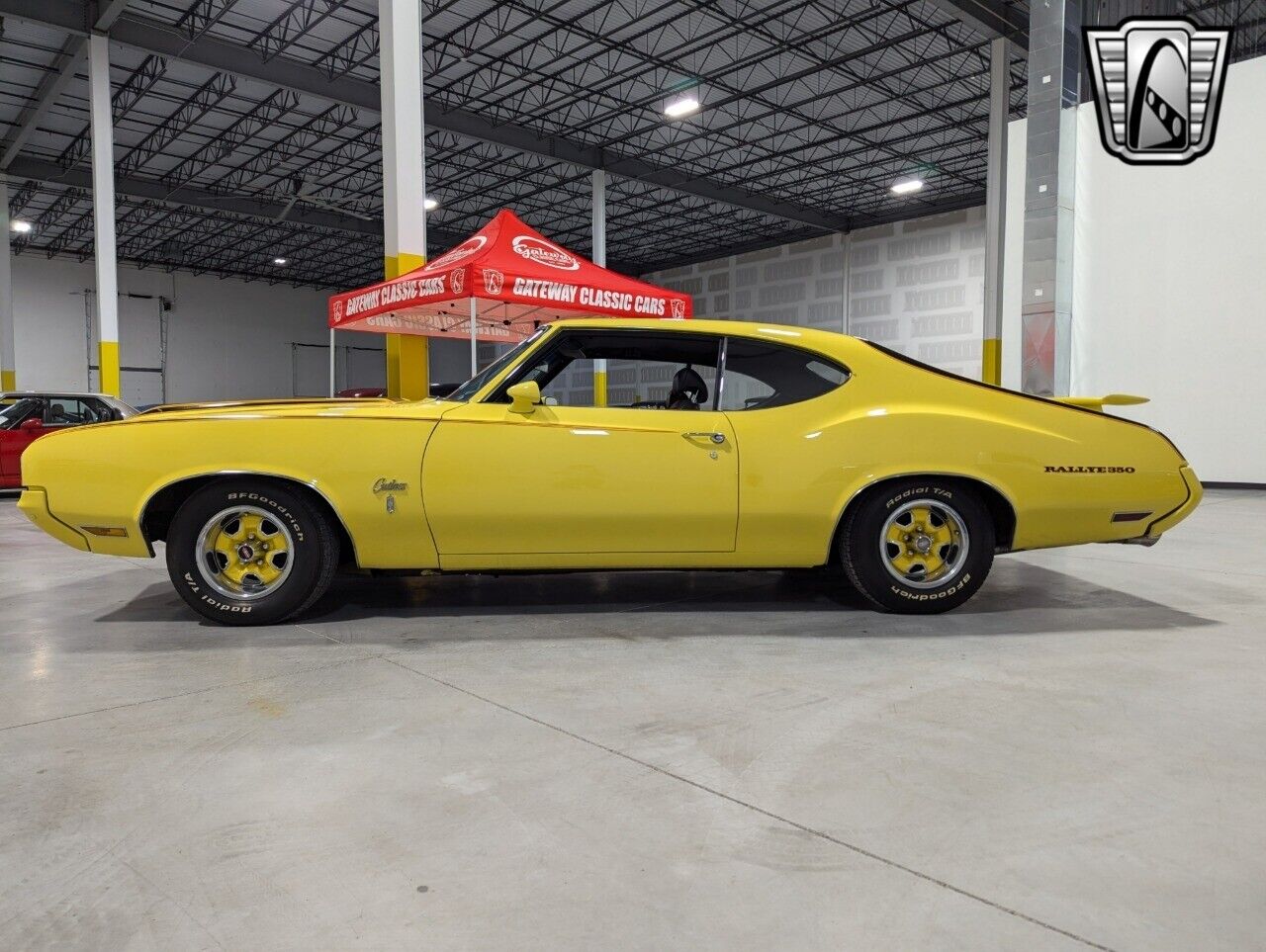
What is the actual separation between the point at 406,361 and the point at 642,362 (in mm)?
5176

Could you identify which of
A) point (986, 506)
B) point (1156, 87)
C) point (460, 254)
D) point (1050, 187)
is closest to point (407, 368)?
point (460, 254)

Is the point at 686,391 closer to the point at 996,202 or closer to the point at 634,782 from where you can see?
the point at 634,782

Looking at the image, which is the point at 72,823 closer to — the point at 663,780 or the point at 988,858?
the point at 663,780

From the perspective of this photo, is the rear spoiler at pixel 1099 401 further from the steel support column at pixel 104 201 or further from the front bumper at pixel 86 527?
the steel support column at pixel 104 201

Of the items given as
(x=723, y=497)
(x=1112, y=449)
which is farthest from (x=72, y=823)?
(x=1112, y=449)

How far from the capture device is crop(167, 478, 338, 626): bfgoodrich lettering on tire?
3.37 m

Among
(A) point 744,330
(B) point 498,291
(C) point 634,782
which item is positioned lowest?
(C) point 634,782

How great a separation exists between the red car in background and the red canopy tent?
3.07m

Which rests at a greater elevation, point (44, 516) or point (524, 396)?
point (524, 396)

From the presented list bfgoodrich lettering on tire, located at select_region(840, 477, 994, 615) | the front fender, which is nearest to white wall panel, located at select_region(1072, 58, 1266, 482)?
bfgoodrich lettering on tire, located at select_region(840, 477, 994, 615)

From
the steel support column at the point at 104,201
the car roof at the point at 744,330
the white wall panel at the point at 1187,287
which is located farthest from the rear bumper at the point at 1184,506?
the steel support column at the point at 104,201

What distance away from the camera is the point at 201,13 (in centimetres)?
1428

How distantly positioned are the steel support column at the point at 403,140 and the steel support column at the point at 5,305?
716 inches

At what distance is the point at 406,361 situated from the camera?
27.4 ft
